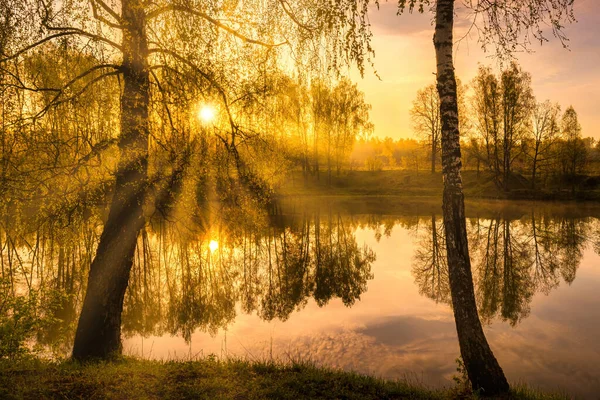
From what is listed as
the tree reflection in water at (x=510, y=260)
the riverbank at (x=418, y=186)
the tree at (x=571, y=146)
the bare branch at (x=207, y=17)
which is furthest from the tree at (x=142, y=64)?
the tree at (x=571, y=146)

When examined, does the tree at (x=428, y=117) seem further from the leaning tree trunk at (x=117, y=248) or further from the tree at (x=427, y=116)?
the leaning tree trunk at (x=117, y=248)

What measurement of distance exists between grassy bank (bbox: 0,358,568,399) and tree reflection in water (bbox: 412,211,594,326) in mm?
6602

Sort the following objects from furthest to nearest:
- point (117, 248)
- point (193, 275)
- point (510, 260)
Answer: point (510, 260), point (193, 275), point (117, 248)

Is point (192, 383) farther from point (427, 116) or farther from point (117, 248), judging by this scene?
point (427, 116)

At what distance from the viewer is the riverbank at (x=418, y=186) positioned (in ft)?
145

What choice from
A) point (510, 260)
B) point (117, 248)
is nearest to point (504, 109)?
point (510, 260)

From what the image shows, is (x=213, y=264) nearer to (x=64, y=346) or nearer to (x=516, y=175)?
(x=64, y=346)

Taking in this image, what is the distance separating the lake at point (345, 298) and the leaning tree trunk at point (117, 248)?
2.39 ft

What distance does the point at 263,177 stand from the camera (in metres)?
9.34

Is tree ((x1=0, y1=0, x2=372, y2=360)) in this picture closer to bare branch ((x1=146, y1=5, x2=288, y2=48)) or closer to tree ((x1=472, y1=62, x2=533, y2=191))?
bare branch ((x1=146, y1=5, x2=288, y2=48))

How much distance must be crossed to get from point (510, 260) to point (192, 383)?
17693mm

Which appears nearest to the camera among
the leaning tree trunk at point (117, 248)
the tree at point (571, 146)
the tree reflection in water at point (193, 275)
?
the leaning tree trunk at point (117, 248)

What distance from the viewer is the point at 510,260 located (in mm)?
19281

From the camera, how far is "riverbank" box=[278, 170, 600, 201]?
145 feet
